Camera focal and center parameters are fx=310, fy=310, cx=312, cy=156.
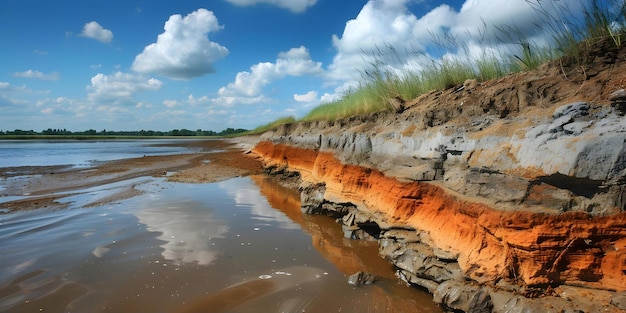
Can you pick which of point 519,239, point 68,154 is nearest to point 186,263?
point 519,239

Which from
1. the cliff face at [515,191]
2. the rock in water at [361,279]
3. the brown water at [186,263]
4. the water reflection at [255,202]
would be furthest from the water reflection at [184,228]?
the cliff face at [515,191]

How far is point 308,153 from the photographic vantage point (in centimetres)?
1181

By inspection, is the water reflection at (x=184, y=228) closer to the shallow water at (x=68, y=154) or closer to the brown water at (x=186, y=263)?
the brown water at (x=186, y=263)

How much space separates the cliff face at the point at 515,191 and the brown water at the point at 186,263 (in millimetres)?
625

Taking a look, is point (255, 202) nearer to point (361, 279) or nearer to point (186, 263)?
point (186, 263)

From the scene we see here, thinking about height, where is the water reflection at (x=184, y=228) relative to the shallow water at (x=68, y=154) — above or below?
below

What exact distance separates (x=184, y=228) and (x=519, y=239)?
5.68m

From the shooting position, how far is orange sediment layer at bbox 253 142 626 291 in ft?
8.95

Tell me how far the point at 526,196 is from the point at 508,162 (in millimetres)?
451

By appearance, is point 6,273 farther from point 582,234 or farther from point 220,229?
point 582,234

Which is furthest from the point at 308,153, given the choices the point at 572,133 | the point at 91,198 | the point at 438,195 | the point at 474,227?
the point at 572,133

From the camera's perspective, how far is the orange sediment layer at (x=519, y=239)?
2729 mm

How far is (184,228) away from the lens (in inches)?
247

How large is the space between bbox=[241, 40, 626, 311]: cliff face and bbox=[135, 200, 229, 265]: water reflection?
3.02 metres
